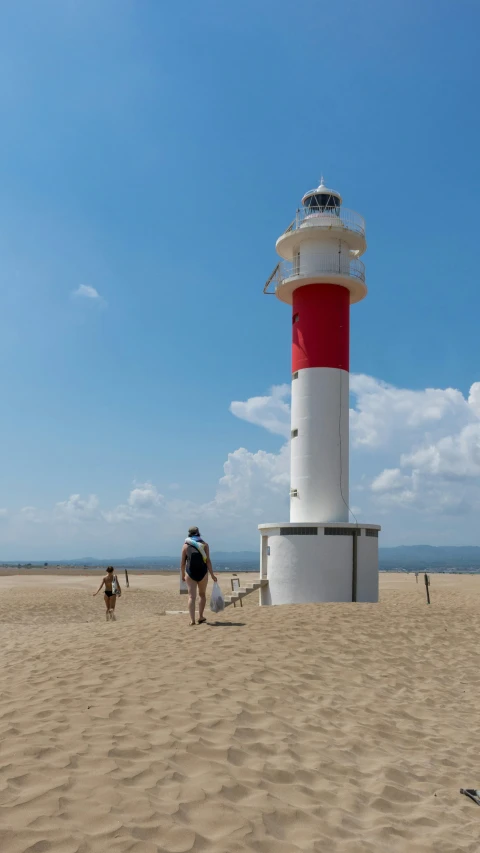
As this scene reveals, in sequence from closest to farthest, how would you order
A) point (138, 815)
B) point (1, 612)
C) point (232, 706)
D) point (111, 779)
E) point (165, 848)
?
point (165, 848) → point (138, 815) → point (111, 779) → point (232, 706) → point (1, 612)

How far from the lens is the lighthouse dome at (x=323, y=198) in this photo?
2044 cm

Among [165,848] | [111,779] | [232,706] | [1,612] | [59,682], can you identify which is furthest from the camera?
[1,612]

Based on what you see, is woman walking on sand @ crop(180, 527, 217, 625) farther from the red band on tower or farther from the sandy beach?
the red band on tower

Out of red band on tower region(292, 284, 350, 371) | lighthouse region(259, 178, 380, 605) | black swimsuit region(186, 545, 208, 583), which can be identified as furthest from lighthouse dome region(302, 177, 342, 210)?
black swimsuit region(186, 545, 208, 583)

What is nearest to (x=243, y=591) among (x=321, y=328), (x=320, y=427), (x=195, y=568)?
(x=320, y=427)

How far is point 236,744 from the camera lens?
5.49 m

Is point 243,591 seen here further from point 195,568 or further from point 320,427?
point 195,568

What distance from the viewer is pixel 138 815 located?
4.06 meters

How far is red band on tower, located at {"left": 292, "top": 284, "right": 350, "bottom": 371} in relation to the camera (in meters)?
19.0

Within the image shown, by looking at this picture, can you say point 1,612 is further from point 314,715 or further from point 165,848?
point 165,848

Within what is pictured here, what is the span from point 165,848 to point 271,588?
1453cm

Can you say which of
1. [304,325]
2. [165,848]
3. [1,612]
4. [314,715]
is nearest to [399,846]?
[165,848]

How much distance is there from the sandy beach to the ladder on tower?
272 inches

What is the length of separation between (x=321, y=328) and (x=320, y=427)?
2.92 meters
